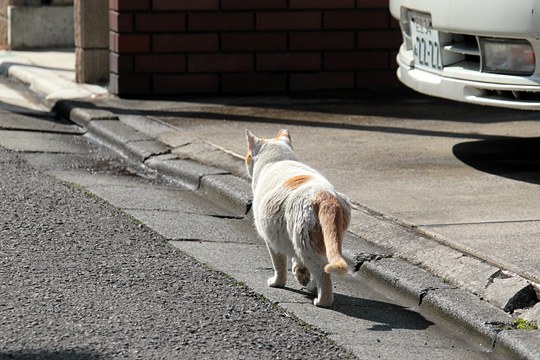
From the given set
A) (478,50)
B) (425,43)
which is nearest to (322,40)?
(425,43)

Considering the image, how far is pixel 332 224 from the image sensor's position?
13.9 ft

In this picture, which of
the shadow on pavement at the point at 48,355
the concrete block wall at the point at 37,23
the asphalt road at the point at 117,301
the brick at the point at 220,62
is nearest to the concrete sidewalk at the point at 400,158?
the brick at the point at 220,62

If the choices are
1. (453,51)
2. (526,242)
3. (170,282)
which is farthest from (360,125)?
Result: (170,282)

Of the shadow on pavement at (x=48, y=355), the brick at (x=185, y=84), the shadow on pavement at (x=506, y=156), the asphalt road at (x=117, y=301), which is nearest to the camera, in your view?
the shadow on pavement at (x=48, y=355)

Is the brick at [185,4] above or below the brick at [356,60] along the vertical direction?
above

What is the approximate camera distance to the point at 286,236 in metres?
4.48

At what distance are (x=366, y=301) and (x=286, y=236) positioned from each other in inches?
18.2

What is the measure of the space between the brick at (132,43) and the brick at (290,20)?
911 mm

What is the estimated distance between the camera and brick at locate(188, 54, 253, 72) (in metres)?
9.30

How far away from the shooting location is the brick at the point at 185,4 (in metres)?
9.12

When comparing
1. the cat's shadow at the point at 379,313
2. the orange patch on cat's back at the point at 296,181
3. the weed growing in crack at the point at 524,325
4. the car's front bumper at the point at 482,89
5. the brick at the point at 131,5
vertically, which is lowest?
the cat's shadow at the point at 379,313

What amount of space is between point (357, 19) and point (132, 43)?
183cm

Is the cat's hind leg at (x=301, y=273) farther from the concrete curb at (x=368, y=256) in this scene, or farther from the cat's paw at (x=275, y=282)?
the concrete curb at (x=368, y=256)

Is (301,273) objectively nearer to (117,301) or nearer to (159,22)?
(117,301)
